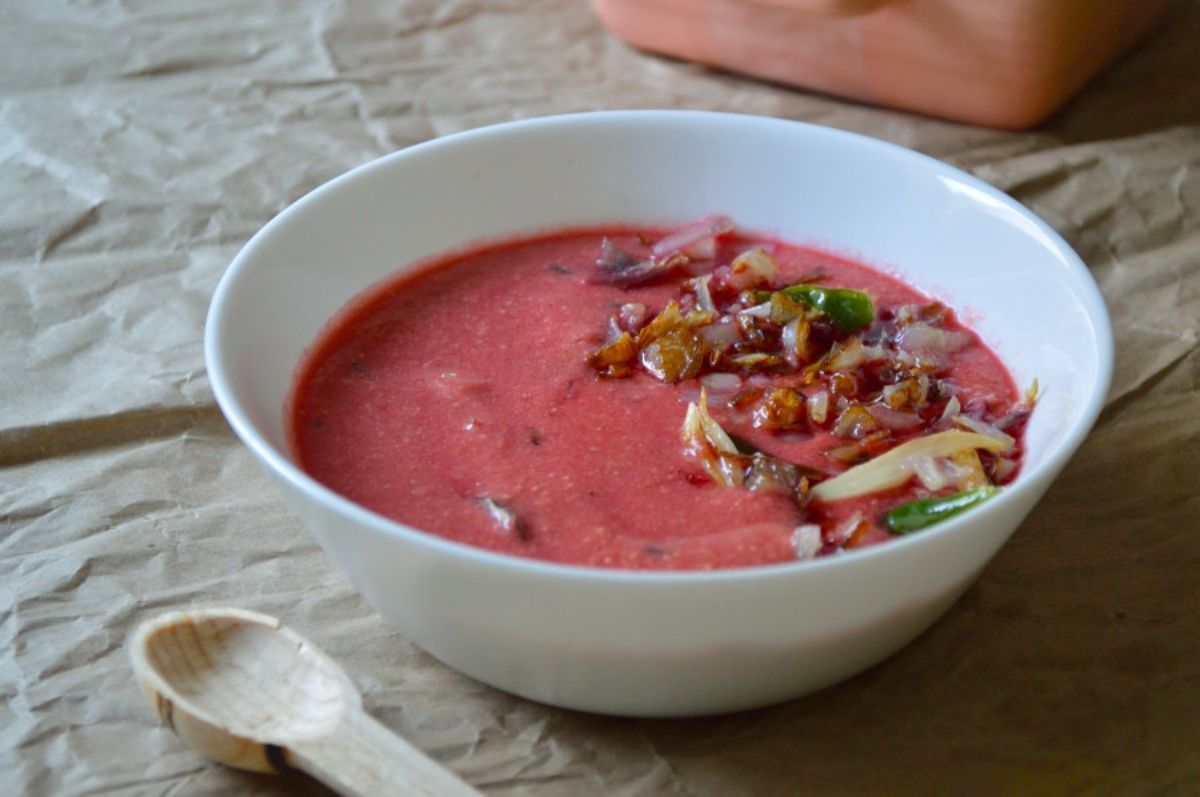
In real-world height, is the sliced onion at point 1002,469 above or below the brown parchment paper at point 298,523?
above

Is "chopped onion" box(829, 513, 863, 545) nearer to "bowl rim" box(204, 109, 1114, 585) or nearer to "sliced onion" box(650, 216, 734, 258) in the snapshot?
"bowl rim" box(204, 109, 1114, 585)

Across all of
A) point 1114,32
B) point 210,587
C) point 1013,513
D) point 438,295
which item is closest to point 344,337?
point 438,295

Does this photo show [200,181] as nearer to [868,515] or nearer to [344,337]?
[344,337]

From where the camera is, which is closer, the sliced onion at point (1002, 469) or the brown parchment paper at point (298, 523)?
the brown parchment paper at point (298, 523)

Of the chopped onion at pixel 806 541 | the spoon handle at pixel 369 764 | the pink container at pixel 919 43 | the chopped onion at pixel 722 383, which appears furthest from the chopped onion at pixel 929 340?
the spoon handle at pixel 369 764

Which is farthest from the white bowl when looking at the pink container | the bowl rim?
the pink container

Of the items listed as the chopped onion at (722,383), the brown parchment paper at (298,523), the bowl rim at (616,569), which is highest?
the bowl rim at (616,569)

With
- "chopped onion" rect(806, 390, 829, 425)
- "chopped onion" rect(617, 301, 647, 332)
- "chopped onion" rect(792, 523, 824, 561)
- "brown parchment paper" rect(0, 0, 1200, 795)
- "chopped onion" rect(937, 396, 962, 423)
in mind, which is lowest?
"brown parchment paper" rect(0, 0, 1200, 795)

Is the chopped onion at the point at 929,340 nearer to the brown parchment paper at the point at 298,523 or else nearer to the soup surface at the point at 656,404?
the soup surface at the point at 656,404
